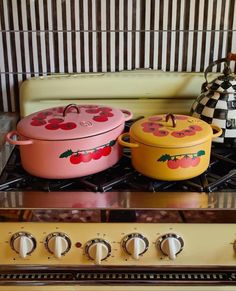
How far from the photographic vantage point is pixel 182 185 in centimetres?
95

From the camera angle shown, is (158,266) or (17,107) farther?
(17,107)

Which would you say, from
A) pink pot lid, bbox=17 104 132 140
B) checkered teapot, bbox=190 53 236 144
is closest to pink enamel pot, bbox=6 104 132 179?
pink pot lid, bbox=17 104 132 140

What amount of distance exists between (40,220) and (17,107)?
1.88 ft

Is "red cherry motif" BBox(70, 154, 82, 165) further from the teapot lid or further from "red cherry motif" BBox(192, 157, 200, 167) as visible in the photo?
the teapot lid

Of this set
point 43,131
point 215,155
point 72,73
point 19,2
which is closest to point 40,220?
point 43,131

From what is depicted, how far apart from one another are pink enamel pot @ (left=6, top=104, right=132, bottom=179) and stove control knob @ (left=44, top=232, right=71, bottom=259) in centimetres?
13

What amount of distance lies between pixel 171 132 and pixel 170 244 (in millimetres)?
240

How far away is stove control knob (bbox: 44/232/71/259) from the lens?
863 millimetres

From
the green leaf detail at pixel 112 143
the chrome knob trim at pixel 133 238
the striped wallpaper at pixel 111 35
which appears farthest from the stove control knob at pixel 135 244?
the striped wallpaper at pixel 111 35

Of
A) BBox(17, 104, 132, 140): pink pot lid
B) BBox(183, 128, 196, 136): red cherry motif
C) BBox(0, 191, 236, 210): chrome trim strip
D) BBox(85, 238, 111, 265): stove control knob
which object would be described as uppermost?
BBox(17, 104, 132, 140): pink pot lid

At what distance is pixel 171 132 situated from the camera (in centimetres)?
95

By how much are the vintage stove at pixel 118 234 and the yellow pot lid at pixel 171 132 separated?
100 millimetres

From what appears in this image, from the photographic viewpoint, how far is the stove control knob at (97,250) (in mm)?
864

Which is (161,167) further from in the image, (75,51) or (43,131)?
(75,51)
